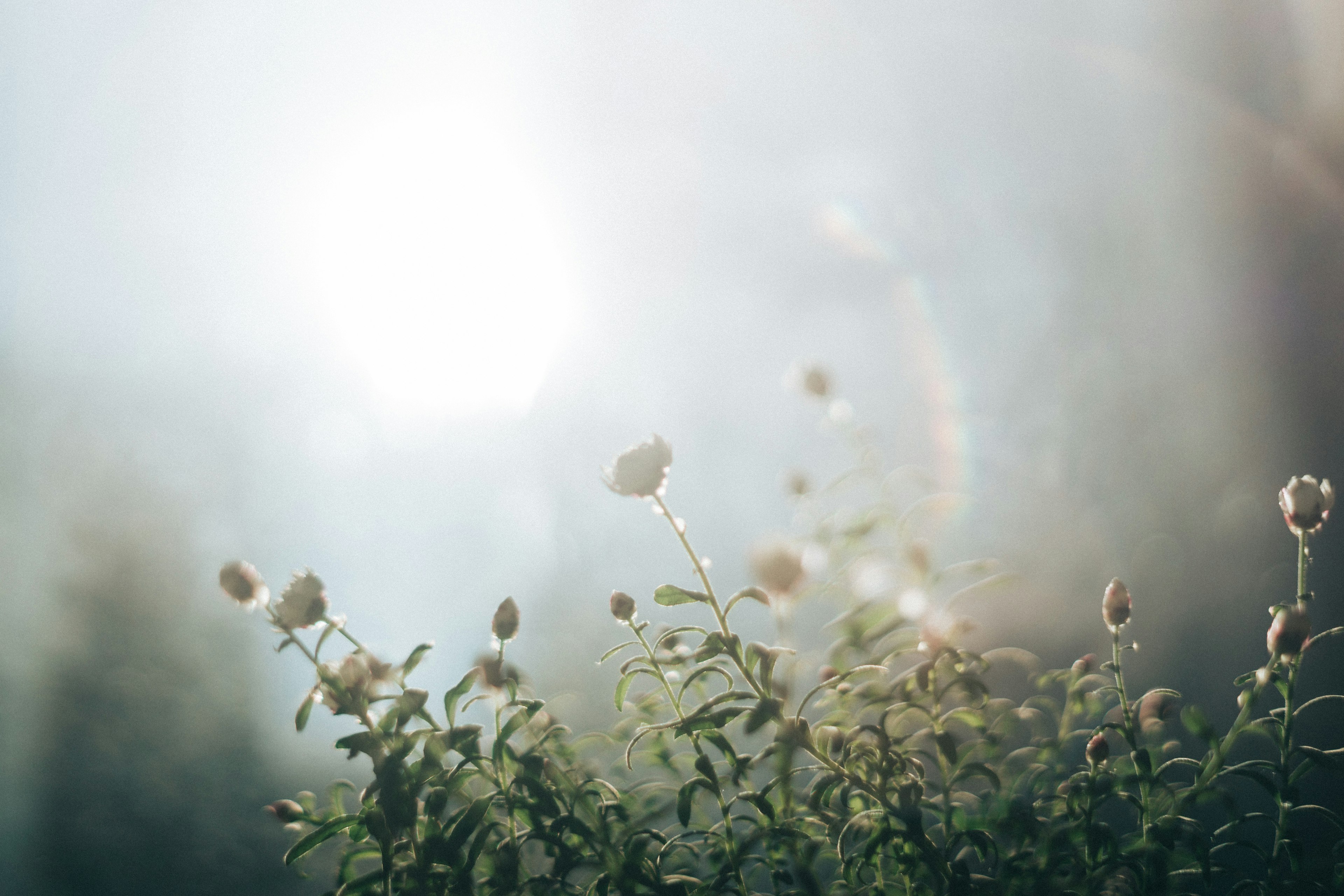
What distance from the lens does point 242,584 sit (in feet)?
1.95

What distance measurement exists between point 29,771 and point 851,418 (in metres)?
2.42

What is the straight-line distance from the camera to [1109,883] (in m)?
0.61

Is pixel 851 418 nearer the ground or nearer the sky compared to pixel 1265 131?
nearer the ground

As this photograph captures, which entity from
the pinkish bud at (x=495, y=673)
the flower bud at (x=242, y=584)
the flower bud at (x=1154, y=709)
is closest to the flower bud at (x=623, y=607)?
the pinkish bud at (x=495, y=673)

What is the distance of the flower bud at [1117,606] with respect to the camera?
1.87 ft

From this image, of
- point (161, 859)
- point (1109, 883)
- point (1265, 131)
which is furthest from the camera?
point (1265, 131)

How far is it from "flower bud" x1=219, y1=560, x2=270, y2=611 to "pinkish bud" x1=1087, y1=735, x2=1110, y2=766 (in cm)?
73

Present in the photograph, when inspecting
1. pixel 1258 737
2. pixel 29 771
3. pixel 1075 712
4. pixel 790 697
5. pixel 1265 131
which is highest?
pixel 1265 131

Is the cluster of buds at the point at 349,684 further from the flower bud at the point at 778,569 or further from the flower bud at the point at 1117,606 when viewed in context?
the flower bud at the point at 1117,606

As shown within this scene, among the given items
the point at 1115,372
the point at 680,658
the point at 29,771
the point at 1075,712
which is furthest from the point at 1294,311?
the point at 29,771

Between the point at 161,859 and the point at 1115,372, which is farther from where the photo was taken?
the point at 1115,372

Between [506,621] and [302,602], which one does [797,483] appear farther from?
[302,602]

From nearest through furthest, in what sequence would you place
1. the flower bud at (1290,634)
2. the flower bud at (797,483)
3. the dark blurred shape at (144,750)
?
the flower bud at (1290,634) < the flower bud at (797,483) < the dark blurred shape at (144,750)

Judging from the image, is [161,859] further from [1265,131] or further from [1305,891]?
[1265,131]
